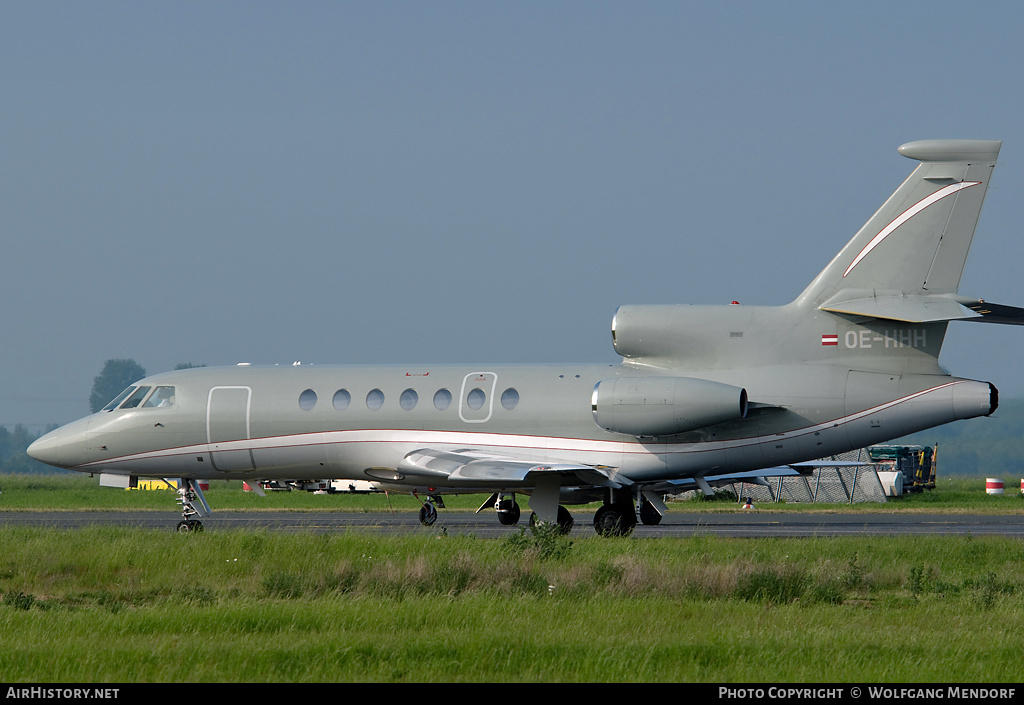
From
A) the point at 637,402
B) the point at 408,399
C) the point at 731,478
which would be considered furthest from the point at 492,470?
the point at 731,478

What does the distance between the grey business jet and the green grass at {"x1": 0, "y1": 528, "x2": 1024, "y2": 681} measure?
9.24 feet

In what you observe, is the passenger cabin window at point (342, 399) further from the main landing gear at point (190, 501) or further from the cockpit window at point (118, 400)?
the cockpit window at point (118, 400)

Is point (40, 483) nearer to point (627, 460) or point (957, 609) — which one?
point (627, 460)

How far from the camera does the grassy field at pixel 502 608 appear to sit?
8.45 metres

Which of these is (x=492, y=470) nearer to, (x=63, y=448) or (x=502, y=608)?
(x=502, y=608)

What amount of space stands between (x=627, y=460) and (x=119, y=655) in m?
13.0

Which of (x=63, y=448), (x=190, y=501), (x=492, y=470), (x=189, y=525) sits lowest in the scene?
(x=189, y=525)

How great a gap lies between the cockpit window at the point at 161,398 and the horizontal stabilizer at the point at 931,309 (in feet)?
46.8

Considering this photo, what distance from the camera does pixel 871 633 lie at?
9859 mm

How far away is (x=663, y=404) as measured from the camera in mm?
19266

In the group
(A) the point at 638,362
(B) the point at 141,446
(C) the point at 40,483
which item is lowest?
(C) the point at 40,483

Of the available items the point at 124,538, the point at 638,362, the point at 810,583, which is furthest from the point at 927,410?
the point at 124,538

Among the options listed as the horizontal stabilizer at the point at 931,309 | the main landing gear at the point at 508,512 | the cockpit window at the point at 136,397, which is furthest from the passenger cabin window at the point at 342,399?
the horizontal stabilizer at the point at 931,309

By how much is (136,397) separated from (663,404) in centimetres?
1200
